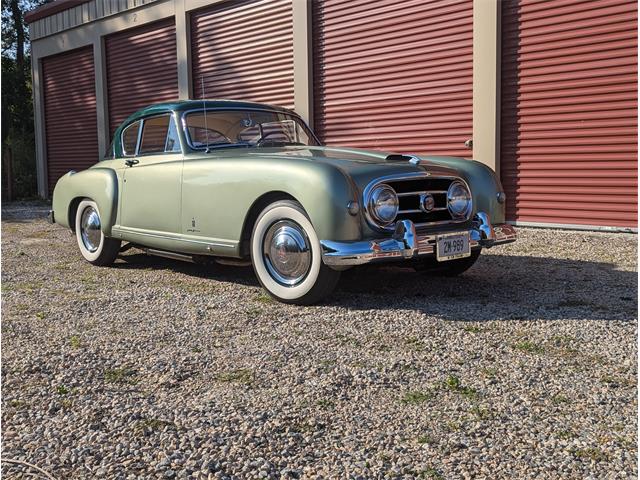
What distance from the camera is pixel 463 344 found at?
3.32m

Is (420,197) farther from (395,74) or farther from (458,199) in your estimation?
(395,74)

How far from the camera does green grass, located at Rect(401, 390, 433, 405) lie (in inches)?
102

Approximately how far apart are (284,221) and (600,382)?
2.16 meters

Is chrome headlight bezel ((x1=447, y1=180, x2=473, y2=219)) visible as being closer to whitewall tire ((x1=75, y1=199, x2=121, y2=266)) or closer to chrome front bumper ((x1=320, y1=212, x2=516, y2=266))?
chrome front bumper ((x1=320, y1=212, x2=516, y2=266))

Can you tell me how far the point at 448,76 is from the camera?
28.6ft

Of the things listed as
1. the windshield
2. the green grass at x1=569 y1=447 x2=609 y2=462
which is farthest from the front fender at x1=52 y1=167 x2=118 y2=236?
the green grass at x1=569 y1=447 x2=609 y2=462

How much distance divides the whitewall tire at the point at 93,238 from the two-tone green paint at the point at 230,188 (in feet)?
0.47

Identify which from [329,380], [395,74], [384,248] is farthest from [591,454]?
[395,74]

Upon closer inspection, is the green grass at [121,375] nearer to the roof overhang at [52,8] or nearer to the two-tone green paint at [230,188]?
the two-tone green paint at [230,188]

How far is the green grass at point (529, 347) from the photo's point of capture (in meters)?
3.21

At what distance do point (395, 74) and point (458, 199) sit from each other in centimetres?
529

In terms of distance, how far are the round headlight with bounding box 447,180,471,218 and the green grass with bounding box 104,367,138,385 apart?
7.75 ft

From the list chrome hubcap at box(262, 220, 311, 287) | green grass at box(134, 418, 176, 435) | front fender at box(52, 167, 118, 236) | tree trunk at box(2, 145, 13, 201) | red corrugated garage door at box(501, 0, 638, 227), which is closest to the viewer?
green grass at box(134, 418, 176, 435)

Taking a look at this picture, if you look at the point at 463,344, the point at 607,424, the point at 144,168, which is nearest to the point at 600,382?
the point at 607,424
